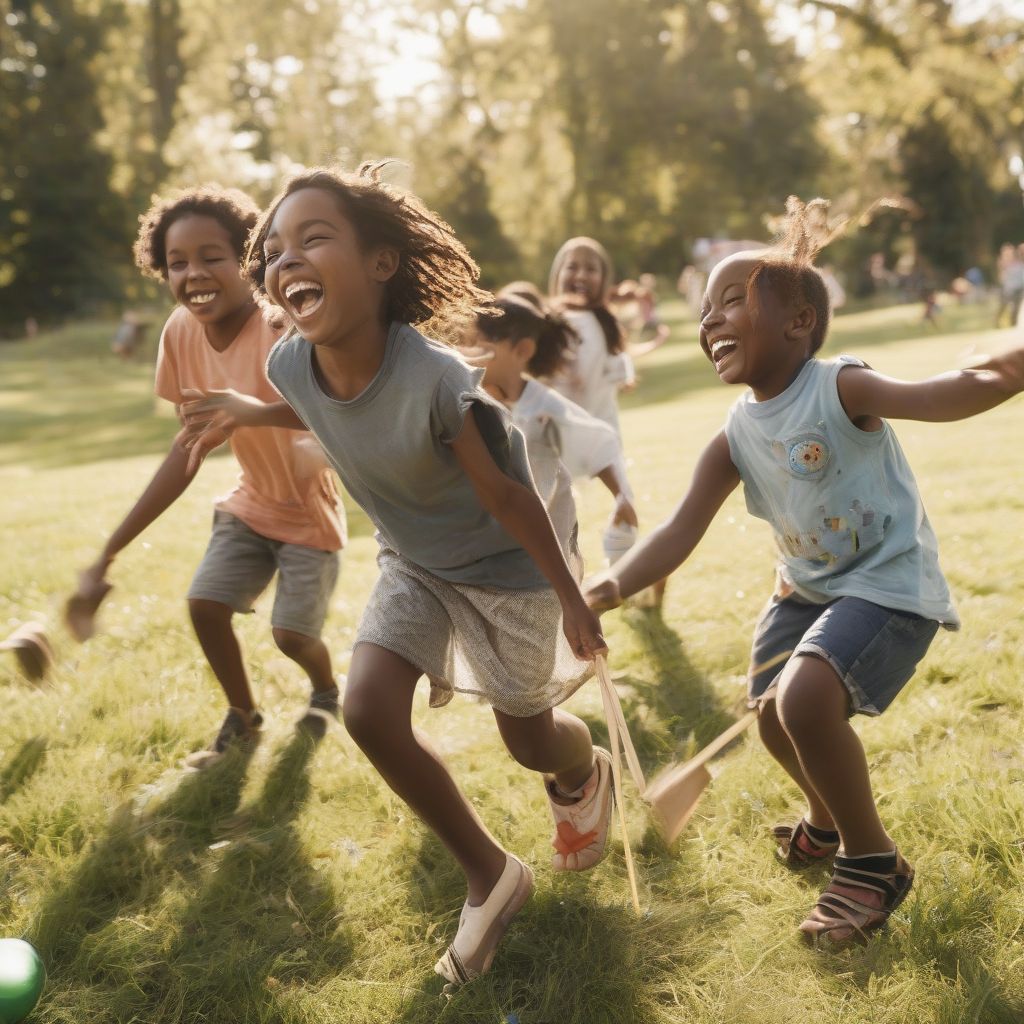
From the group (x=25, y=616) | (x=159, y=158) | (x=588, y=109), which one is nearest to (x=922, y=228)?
(x=588, y=109)

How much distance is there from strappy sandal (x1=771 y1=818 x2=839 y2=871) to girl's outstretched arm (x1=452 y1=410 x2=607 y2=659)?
828mm

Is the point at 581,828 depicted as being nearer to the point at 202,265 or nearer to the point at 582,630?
the point at 582,630

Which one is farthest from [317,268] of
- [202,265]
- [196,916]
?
[196,916]

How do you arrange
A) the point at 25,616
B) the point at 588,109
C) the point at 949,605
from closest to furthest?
the point at 949,605 → the point at 25,616 → the point at 588,109

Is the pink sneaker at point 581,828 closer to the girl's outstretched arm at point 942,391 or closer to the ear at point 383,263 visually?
the girl's outstretched arm at point 942,391

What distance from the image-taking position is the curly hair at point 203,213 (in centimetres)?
380

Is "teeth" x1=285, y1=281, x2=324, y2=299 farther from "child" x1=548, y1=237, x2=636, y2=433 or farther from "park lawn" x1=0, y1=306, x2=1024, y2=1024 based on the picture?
"child" x1=548, y1=237, x2=636, y2=433

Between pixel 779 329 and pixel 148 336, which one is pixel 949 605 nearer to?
pixel 779 329

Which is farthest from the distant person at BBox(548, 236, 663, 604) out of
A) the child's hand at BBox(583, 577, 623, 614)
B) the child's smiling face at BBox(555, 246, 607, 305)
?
the child's hand at BBox(583, 577, 623, 614)

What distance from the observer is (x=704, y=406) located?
16062 millimetres

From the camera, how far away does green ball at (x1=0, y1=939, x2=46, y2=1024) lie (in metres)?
2.44

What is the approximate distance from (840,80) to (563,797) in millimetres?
16218

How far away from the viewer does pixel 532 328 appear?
14.5 feet

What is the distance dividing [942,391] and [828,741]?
80 cm
